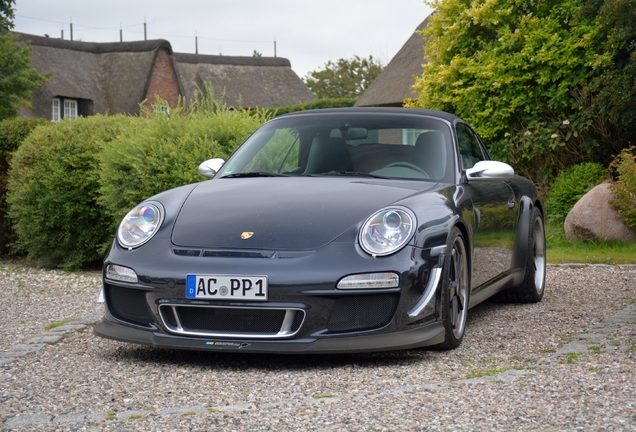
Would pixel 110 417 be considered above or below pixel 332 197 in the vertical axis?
below

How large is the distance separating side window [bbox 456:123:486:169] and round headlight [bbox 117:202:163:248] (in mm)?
2116

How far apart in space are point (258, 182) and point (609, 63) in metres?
9.52

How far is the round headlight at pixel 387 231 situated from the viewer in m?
4.52

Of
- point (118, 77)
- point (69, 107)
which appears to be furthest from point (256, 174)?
point (118, 77)

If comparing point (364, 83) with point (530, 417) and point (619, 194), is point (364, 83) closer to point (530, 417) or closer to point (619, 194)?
point (619, 194)

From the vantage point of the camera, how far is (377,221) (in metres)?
4.63

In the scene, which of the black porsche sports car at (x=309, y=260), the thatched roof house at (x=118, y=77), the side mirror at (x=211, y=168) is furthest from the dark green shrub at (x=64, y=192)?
the thatched roof house at (x=118, y=77)

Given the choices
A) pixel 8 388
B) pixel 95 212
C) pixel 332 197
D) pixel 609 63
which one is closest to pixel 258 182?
pixel 332 197

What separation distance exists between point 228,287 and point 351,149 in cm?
171

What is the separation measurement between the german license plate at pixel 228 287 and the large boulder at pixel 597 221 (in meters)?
8.26

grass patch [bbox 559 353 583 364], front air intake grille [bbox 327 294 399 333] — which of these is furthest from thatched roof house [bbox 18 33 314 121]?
front air intake grille [bbox 327 294 399 333]

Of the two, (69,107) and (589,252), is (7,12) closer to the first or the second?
(69,107)

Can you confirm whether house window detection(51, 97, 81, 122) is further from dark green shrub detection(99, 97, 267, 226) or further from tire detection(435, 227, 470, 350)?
tire detection(435, 227, 470, 350)

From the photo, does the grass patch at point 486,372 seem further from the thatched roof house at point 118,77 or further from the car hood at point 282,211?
the thatched roof house at point 118,77
